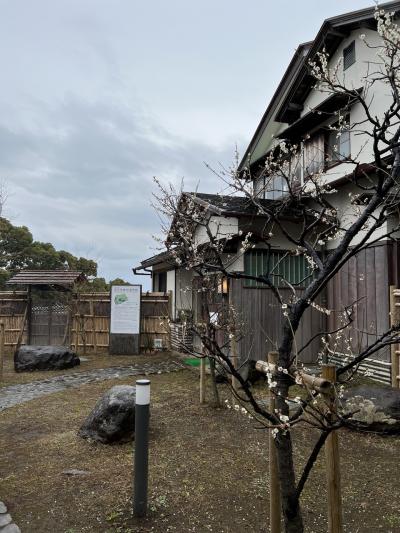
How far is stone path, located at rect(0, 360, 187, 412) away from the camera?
7.71m

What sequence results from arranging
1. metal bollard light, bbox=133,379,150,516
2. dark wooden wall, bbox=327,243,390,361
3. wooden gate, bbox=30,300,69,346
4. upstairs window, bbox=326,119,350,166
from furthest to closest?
1. wooden gate, bbox=30,300,69,346
2. upstairs window, bbox=326,119,350,166
3. dark wooden wall, bbox=327,243,390,361
4. metal bollard light, bbox=133,379,150,516

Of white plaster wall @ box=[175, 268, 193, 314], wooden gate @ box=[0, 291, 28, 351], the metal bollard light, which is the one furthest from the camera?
white plaster wall @ box=[175, 268, 193, 314]

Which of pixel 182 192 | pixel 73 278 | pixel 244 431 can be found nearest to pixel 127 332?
pixel 73 278

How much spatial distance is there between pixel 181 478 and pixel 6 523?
162 centimetres

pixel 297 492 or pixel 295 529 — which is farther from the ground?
pixel 297 492

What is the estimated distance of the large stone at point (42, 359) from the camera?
1038 centimetres

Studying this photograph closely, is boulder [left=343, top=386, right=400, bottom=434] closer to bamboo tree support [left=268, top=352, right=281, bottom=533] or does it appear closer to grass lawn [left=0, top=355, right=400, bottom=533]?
grass lawn [left=0, top=355, right=400, bottom=533]

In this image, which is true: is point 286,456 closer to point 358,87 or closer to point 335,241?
point 335,241

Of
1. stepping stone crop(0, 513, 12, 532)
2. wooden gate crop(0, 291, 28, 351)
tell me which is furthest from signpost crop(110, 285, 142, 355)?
stepping stone crop(0, 513, 12, 532)

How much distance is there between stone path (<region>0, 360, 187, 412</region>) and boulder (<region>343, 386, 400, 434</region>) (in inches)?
215

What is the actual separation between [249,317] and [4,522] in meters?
7.10

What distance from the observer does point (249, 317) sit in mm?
9750

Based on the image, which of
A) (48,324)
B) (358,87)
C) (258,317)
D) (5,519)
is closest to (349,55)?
(358,87)

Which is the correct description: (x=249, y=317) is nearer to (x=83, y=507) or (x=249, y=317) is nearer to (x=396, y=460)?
(x=396, y=460)
